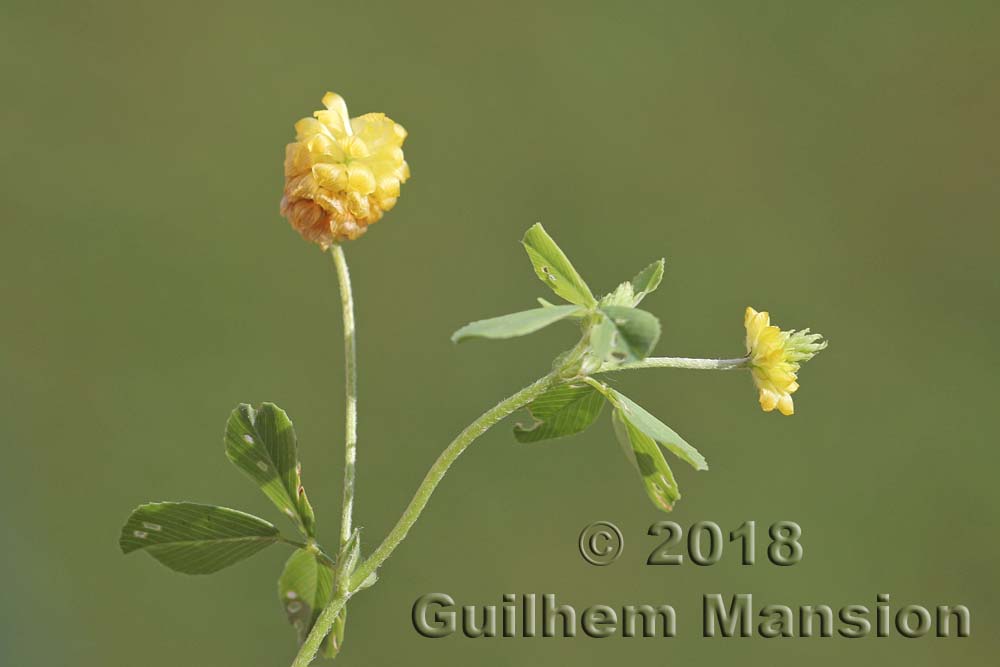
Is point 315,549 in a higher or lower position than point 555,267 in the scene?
lower

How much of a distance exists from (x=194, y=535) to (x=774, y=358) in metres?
0.29

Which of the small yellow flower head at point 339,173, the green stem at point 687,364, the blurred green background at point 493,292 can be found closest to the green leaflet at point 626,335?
the green stem at point 687,364

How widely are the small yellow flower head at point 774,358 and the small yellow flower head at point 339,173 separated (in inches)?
7.1

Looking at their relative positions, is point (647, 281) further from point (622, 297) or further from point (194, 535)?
point (194, 535)

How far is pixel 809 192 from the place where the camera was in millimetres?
1991

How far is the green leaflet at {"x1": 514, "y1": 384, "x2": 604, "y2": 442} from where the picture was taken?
54 cm

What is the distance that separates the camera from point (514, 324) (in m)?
0.42

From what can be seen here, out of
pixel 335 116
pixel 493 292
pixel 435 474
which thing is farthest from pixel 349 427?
pixel 493 292

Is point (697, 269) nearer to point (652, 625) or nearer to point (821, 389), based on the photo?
point (821, 389)

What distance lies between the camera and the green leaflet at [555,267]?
52 centimetres

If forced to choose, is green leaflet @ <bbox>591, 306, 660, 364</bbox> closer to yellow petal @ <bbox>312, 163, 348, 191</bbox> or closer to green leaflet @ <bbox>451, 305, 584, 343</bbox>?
green leaflet @ <bbox>451, 305, 584, 343</bbox>

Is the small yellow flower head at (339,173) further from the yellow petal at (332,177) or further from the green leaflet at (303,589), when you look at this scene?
the green leaflet at (303,589)

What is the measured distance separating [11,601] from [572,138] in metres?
1.27

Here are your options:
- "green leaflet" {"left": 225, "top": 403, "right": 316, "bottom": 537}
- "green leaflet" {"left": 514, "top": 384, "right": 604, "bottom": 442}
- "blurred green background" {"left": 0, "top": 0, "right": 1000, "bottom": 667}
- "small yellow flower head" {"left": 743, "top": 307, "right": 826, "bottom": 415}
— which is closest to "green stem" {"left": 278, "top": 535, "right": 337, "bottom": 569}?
"green leaflet" {"left": 225, "top": 403, "right": 316, "bottom": 537}
